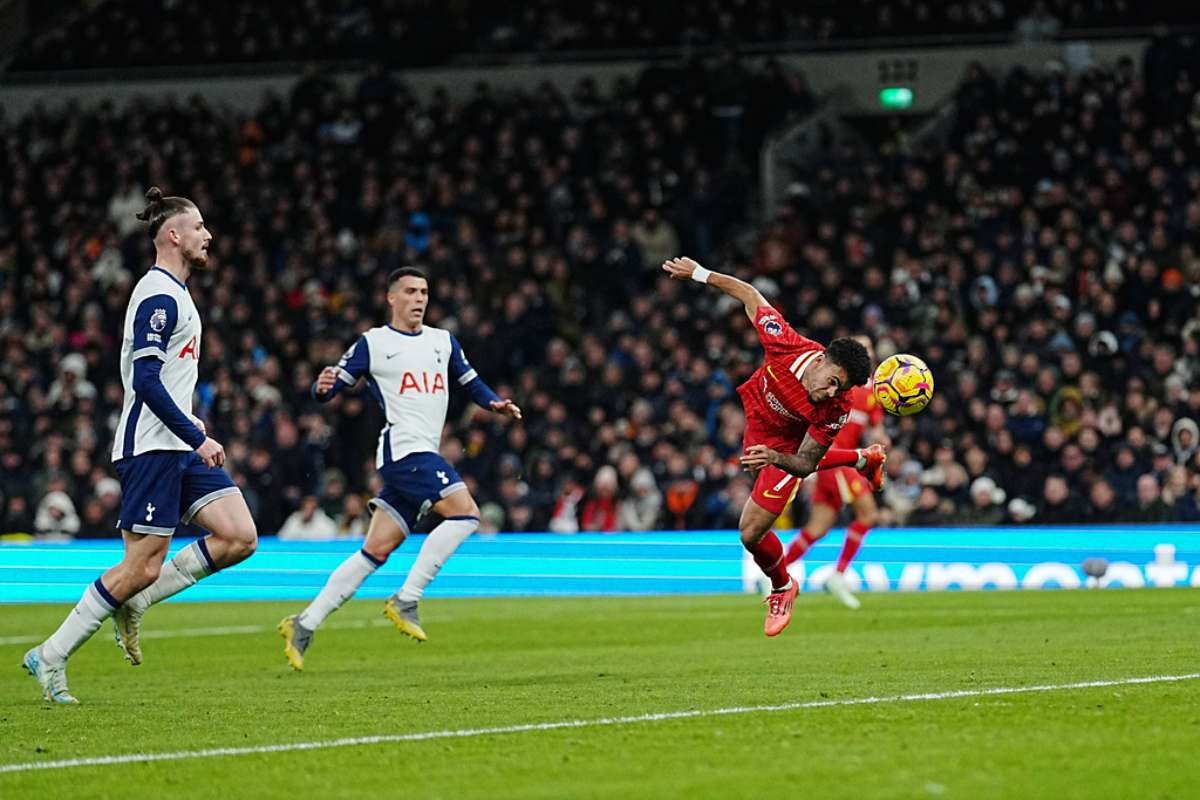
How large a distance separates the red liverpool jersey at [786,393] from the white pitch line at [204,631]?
6178 mm

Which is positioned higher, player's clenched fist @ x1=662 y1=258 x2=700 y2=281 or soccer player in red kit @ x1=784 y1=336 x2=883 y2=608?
player's clenched fist @ x1=662 y1=258 x2=700 y2=281

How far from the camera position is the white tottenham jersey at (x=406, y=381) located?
13.0 m

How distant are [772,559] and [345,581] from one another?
267 centimetres

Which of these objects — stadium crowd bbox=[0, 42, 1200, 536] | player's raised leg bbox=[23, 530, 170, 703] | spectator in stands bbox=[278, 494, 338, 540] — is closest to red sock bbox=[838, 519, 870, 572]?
stadium crowd bbox=[0, 42, 1200, 536]

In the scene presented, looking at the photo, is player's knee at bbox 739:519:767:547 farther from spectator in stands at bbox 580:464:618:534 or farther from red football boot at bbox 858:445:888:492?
spectator in stands at bbox 580:464:618:534

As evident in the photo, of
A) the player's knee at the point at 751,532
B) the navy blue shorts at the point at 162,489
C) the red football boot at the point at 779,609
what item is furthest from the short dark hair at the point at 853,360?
the navy blue shorts at the point at 162,489

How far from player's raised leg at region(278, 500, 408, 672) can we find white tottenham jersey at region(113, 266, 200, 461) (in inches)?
89.4

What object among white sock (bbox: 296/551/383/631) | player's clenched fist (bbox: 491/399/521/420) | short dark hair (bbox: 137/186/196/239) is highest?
short dark hair (bbox: 137/186/196/239)

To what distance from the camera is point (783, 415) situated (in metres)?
11.9

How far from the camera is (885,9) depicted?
100ft

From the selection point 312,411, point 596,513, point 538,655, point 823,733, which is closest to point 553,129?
point 312,411

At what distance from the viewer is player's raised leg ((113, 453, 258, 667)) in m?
10.3

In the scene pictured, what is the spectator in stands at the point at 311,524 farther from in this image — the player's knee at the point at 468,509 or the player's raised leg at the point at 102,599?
the player's raised leg at the point at 102,599

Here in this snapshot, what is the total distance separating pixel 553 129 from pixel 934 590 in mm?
12055
